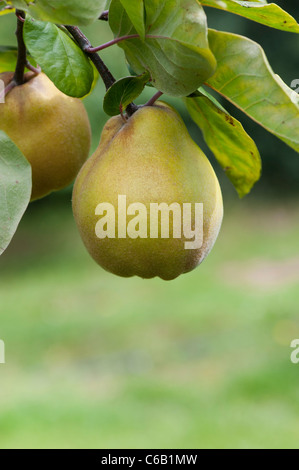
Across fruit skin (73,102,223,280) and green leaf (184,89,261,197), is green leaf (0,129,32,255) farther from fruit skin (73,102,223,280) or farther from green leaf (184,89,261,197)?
green leaf (184,89,261,197)

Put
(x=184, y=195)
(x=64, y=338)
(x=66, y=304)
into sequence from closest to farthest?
(x=184, y=195)
(x=64, y=338)
(x=66, y=304)

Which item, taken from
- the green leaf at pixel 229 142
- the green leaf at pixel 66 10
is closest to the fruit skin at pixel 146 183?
the green leaf at pixel 229 142

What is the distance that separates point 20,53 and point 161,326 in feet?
17.9

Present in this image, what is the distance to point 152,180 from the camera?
0.53 m

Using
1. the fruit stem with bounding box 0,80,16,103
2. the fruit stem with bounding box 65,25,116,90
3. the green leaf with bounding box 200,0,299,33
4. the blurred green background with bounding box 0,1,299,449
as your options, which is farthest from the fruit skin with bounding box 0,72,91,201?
the blurred green background with bounding box 0,1,299,449

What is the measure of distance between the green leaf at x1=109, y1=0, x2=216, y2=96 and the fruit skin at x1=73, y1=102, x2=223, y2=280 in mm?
79

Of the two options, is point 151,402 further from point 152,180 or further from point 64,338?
point 152,180

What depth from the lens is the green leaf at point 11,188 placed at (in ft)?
1.65

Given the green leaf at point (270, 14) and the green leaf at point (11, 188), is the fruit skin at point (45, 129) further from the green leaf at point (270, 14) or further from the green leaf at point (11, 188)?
the green leaf at point (270, 14)

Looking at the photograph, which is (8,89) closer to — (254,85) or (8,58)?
(8,58)

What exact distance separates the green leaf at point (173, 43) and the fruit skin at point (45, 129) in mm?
164

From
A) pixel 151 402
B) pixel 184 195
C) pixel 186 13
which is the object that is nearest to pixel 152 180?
pixel 184 195

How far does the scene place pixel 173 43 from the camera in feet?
1.47

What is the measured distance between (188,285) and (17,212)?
6.16 meters
